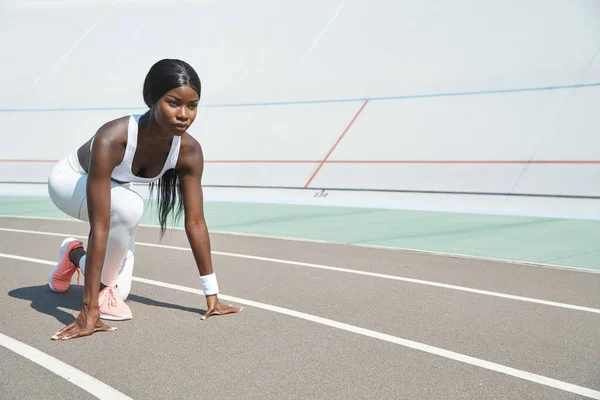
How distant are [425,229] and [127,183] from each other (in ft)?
18.7

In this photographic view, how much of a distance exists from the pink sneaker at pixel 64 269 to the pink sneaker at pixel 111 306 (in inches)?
27.5

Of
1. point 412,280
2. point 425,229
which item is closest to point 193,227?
point 412,280

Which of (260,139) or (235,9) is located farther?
→ (235,9)

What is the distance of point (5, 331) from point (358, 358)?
7.81 feet

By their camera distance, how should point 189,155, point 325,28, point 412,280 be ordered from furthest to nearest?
1. point 325,28
2. point 412,280
3. point 189,155

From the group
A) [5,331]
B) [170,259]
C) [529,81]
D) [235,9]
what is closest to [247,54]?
[235,9]

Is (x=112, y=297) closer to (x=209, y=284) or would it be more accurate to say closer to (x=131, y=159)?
(x=209, y=284)

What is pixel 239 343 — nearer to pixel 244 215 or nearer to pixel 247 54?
pixel 244 215

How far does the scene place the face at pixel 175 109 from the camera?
190 inches

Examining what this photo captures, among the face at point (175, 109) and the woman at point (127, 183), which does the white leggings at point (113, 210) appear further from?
the face at point (175, 109)

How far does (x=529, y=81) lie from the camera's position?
577 inches

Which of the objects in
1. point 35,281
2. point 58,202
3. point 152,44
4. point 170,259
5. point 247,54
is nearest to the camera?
point 58,202

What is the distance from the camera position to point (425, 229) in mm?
10344

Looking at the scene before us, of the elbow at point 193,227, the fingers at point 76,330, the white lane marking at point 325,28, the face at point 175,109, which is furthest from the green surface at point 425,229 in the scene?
the white lane marking at point 325,28
